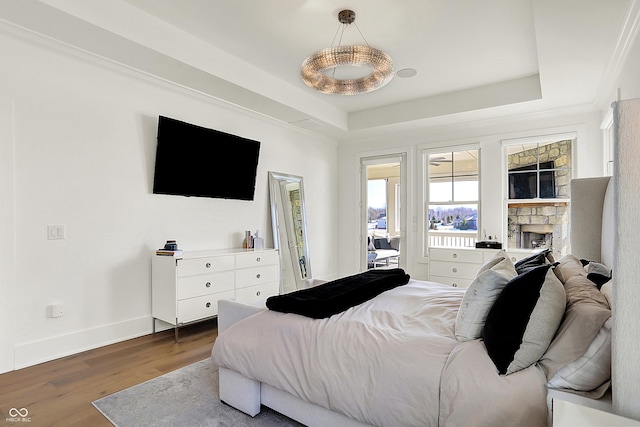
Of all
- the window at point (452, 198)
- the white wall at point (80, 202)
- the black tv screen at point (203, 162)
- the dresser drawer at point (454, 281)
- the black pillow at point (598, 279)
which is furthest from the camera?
the window at point (452, 198)

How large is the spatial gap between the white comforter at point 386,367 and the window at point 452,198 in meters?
3.36

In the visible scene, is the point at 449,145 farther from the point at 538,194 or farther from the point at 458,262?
the point at 458,262

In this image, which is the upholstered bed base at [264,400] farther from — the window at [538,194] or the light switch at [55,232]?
the window at [538,194]

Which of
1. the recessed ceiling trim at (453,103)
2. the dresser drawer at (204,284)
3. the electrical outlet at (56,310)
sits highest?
the recessed ceiling trim at (453,103)

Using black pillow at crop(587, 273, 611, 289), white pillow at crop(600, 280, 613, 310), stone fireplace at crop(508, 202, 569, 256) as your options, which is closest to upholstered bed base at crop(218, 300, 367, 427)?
white pillow at crop(600, 280, 613, 310)

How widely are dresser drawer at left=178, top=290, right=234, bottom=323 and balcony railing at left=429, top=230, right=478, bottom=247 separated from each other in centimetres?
327

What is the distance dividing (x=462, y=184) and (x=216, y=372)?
417cm

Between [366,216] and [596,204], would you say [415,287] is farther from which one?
[366,216]

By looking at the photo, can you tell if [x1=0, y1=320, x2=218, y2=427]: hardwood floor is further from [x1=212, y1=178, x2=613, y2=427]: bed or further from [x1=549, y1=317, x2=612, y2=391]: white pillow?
[x1=549, y1=317, x2=612, y2=391]: white pillow

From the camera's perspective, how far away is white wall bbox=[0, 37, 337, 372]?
8.84ft

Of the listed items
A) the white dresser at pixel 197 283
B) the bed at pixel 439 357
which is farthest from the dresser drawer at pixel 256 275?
the bed at pixel 439 357

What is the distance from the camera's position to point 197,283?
344 centimetres

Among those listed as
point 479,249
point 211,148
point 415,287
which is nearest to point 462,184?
point 479,249

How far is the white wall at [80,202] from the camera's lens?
270 centimetres
